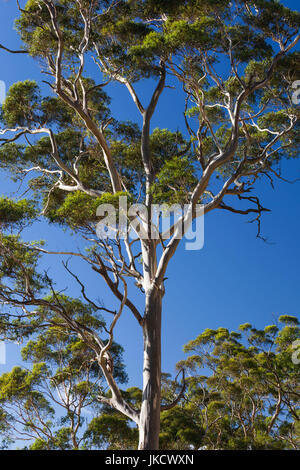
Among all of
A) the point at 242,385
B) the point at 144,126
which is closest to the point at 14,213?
the point at 144,126

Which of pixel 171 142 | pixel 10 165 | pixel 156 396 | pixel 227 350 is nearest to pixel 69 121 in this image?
pixel 10 165

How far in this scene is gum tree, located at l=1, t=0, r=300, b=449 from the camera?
24.6 ft

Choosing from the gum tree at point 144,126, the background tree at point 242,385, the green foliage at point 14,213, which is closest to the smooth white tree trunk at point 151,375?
the gum tree at point 144,126

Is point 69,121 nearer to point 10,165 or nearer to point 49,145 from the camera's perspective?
point 49,145

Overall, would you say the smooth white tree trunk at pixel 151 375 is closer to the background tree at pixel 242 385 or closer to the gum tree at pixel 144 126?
the gum tree at pixel 144 126

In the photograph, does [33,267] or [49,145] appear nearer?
[33,267]

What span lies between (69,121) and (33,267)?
3.58 m

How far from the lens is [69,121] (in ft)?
34.9

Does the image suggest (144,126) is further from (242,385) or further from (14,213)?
(242,385)

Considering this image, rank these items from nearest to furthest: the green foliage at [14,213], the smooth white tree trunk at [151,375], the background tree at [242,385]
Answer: the smooth white tree trunk at [151,375]
the green foliage at [14,213]
the background tree at [242,385]

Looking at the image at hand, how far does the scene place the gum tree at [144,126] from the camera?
24.6ft

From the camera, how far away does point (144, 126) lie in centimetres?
935

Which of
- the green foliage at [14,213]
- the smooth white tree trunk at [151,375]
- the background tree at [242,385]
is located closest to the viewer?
the smooth white tree trunk at [151,375]

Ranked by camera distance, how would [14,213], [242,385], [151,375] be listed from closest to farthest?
[151,375], [14,213], [242,385]
